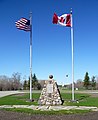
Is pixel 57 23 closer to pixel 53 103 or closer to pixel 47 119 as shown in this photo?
pixel 53 103

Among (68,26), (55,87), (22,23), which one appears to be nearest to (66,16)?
(68,26)

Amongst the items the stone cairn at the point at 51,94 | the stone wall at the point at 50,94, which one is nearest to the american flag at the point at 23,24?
the stone cairn at the point at 51,94

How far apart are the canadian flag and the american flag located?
233 cm

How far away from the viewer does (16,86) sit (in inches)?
2911

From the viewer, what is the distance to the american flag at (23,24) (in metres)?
20.2

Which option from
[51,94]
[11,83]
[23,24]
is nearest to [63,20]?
[23,24]

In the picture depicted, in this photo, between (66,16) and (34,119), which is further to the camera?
(66,16)

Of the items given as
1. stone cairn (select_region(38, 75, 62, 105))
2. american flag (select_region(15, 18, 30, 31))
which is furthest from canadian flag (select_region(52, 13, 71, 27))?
stone cairn (select_region(38, 75, 62, 105))

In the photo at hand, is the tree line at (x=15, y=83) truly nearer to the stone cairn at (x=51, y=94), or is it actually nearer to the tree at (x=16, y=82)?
the tree at (x=16, y=82)

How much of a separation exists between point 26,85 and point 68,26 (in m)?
57.6

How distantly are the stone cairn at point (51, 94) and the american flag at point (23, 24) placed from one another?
15.3ft

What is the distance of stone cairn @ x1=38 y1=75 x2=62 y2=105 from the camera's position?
1808 centimetres

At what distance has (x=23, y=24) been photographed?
67.2 ft

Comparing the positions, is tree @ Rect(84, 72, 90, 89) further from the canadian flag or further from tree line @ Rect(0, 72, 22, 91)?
the canadian flag
